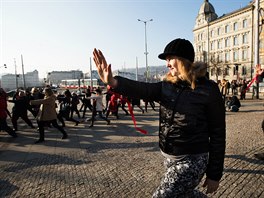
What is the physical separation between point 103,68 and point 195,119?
903mm

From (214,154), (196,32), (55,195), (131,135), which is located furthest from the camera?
(196,32)

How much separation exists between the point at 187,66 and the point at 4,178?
455 cm

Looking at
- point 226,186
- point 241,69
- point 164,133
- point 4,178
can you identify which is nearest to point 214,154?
point 164,133

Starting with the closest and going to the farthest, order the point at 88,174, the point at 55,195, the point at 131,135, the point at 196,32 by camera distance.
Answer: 1. the point at 55,195
2. the point at 88,174
3. the point at 131,135
4. the point at 196,32

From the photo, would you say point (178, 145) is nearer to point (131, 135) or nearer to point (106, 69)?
point (106, 69)

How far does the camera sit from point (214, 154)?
6.92 feet

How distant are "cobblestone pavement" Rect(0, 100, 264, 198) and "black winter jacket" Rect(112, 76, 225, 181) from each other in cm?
210

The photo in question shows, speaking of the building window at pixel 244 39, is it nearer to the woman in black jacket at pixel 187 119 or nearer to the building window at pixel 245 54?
the building window at pixel 245 54

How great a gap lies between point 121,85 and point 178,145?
722 mm

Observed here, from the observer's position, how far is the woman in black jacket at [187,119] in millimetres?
2076

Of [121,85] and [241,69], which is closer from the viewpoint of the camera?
[121,85]

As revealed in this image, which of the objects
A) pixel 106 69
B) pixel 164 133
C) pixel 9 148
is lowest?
pixel 9 148

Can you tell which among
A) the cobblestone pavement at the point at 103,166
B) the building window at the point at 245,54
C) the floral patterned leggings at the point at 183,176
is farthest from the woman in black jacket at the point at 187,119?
the building window at the point at 245,54

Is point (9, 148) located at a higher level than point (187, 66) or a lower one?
lower
